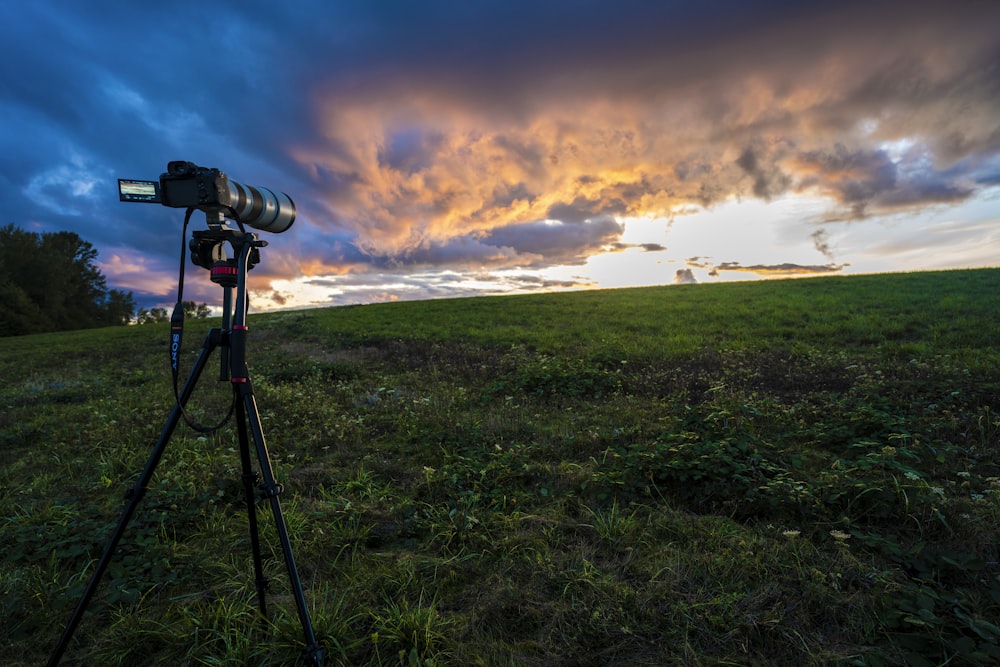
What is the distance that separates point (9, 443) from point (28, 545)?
5.65 metres

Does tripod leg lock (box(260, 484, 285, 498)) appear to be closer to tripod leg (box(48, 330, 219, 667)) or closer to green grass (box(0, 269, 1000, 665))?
tripod leg (box(48, 330, 219, 667))

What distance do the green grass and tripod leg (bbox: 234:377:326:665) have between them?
0.37 meters

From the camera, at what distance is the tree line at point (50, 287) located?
48.1m

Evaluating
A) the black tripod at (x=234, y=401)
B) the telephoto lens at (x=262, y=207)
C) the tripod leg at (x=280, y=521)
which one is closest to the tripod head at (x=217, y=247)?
the black tripod at (x=234, y=401)

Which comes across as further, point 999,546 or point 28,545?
point 28,545

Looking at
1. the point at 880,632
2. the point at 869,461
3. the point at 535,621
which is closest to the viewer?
the point at 880,632

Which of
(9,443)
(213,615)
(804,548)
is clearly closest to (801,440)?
(804,548)

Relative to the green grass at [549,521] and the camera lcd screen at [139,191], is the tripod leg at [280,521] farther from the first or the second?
the camera lcd screen at [139,191]

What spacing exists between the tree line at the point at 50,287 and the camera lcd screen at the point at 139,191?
6397 cm

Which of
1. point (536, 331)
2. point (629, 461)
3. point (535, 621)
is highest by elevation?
point (536, 331)

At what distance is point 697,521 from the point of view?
15.3ft

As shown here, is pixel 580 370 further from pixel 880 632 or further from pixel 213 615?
pixel 213 615

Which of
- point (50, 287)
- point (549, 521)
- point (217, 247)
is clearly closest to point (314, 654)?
point (549, 521)

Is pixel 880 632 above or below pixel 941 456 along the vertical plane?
below
